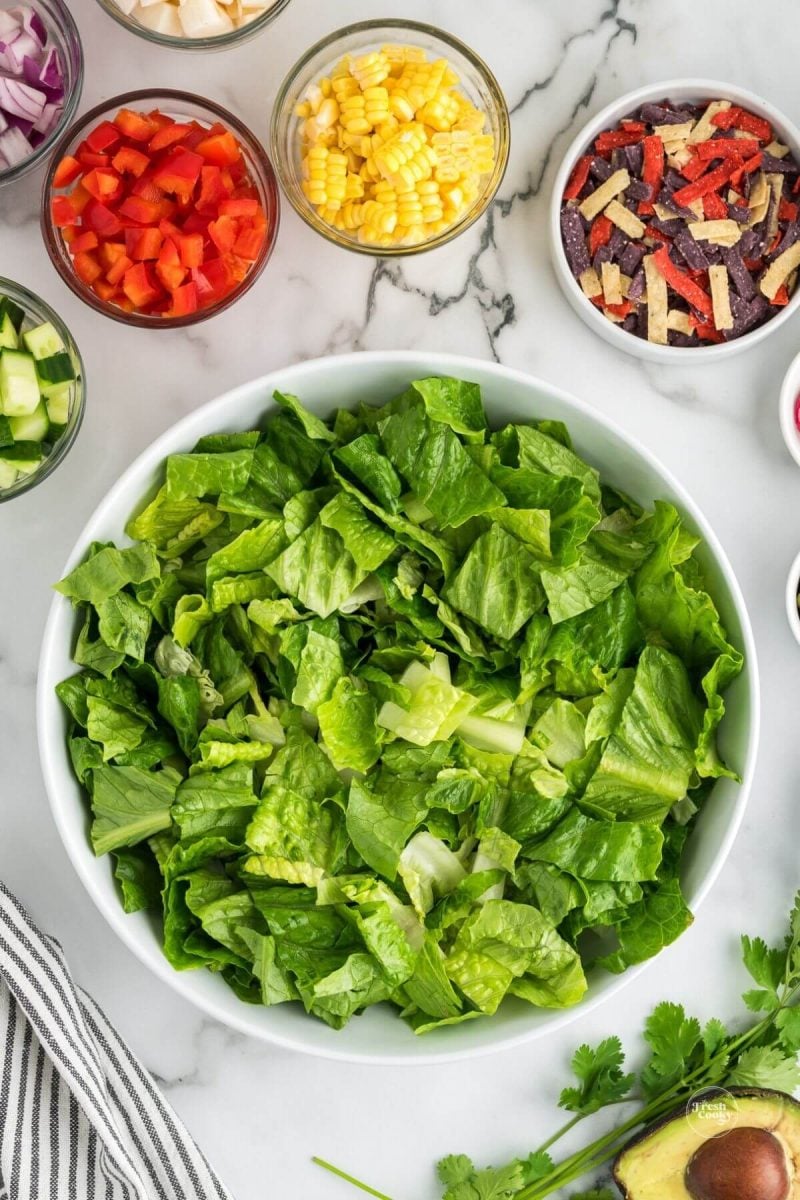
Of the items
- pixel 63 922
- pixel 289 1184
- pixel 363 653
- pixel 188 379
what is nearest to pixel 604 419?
pixel 363 653

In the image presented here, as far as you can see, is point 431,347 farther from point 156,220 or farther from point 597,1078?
point 597,1078

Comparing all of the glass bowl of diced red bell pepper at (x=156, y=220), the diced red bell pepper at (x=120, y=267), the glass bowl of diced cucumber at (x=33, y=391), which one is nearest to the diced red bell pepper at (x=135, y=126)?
the glass bowl of diced red bell pepper at (x=156, y=220)

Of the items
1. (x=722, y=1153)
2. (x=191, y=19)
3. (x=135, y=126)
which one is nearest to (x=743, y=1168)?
(x=722, y=1153)

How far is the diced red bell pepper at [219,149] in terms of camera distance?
6.59 feet

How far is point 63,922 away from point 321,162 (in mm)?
1407

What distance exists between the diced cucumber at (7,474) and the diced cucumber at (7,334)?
19 cm

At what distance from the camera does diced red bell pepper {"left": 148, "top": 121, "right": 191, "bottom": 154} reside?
201 cm

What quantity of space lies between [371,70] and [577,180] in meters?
0.41

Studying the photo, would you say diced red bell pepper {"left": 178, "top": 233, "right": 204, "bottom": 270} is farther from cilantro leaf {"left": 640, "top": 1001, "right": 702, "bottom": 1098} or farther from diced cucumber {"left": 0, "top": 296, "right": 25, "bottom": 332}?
cilantro leaf {"left": 640, "top": 1001, "right": 702, "bottom": 1098}

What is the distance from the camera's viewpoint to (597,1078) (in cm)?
218

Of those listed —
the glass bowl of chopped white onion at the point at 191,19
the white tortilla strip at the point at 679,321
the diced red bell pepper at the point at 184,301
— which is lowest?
the white tortilla strip at the point at 679,321

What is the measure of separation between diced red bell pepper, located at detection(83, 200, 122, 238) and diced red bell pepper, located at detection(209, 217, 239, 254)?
0.16 m

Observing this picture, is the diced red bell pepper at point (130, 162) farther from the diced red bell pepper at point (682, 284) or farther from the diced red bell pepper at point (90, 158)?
the diced red bell pepper at point (682, 284)

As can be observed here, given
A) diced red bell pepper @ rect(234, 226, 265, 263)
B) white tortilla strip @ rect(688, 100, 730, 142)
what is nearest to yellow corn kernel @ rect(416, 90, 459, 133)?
diced red bell pepper @ rect(234, 226, 265, 263)
